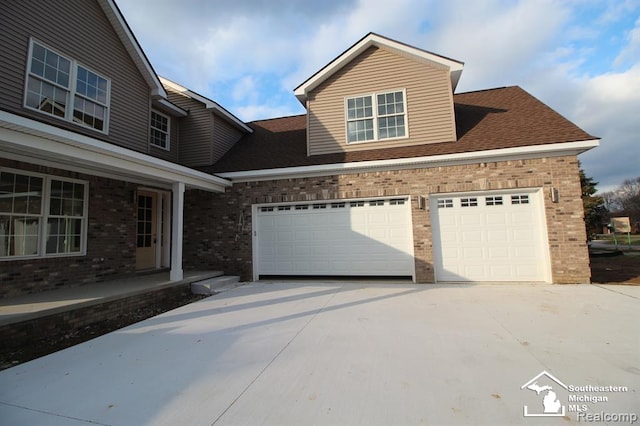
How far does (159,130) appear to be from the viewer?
391 inches

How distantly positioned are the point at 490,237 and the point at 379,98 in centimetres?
508

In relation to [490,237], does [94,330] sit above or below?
below

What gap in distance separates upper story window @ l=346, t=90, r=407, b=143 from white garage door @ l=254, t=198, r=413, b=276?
212cm

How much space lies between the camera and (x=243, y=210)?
360 inches

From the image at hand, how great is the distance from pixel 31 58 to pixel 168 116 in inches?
170

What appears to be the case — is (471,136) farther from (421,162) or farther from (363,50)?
(363,50)

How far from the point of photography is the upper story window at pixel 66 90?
6.14 m

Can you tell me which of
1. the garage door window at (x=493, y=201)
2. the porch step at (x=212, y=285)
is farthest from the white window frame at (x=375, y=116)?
the porch step at (x=212, y=285)

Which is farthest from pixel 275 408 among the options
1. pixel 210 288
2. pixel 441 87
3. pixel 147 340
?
pixel 441 87

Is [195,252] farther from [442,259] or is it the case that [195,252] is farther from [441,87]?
[441,87]

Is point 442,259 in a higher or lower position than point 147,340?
higher

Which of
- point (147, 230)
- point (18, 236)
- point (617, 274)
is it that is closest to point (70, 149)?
point (18, 236)

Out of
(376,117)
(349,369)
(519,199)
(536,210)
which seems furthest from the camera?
(376,117)

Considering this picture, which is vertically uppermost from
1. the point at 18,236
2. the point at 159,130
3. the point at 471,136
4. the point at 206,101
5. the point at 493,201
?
the point at 206,101
